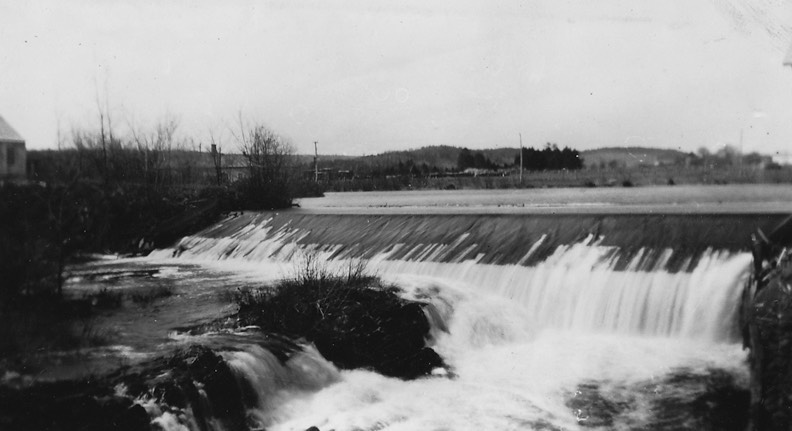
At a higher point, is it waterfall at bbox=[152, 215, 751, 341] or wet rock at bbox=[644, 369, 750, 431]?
waterfall at bbox=[152, 215, 751, 341]

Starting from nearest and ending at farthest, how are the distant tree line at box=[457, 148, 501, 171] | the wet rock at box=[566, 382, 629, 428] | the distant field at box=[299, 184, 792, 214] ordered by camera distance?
the wet rock at box=[566, 382, 629, 428], the distant field at box=[299, 184, 792, 214], the distant tree line at box=[457, 148, 501, 171]

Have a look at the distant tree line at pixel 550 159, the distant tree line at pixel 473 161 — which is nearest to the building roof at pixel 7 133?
the distant tree line at pixel 550 159

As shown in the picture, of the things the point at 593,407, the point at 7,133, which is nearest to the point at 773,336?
the point at 593,407

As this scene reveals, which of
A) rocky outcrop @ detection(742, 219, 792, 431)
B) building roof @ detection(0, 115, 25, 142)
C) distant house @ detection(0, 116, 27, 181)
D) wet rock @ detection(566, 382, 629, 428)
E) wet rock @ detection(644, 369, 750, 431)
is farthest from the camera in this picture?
distant house @ detection(0, 116, 27, 181)

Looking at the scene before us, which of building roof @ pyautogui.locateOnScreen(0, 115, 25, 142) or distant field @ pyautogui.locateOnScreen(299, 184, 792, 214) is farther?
distant field @ pyautogui.locateOnScreen(299, 184, 792, 214)

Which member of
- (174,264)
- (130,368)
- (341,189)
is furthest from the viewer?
(341,189)

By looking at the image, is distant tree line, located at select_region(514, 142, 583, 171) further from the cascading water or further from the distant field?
the cascading water

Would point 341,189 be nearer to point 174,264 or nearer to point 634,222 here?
point 174,264

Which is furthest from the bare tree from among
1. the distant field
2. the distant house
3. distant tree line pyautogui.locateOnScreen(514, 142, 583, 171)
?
distant tree line pyautogui.locateOnScreen(514, 142, 583, 171)

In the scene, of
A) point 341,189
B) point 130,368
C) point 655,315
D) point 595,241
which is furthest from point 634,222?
point 341,189
